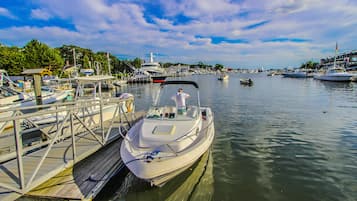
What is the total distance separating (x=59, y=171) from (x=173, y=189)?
2946mm

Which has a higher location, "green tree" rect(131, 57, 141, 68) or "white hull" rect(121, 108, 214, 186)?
"green tree" rect(131, 57, 141, 68)

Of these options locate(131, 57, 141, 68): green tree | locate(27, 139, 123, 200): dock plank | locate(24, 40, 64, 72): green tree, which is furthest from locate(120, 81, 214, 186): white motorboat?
locate(131, 57, 141, 68): green tree

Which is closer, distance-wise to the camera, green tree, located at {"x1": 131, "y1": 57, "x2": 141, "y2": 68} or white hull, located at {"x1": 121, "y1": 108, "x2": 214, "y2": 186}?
white hull, located at {"x1": 121, "y1": 108, "x2": 214, "y2": 186}

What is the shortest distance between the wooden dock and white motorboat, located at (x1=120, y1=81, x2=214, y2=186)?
97 centimetres

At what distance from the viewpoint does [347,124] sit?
11914 mm

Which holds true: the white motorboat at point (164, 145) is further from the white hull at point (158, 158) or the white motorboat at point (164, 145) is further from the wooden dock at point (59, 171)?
the wooden dock at point (59, 171)

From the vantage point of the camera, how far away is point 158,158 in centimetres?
501

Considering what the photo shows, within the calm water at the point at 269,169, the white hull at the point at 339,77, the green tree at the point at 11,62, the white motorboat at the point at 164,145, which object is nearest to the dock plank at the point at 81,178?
the calm water at the point at 269,169

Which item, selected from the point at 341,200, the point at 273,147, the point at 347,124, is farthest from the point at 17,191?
the point at 347,124

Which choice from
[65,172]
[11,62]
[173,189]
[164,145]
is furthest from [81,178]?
[11,62]

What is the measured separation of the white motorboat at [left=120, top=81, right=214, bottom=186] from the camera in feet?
16.0

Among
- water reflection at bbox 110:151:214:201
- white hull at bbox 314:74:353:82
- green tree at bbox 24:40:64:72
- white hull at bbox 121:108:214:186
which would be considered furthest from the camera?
white hull at bbox 314:74:353:82

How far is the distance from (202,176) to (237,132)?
17.1 feet

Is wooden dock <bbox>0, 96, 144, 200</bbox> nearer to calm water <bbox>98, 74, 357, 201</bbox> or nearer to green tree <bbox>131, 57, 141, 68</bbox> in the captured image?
calm water <bbox>98, 74, 357, 201</bbox>
